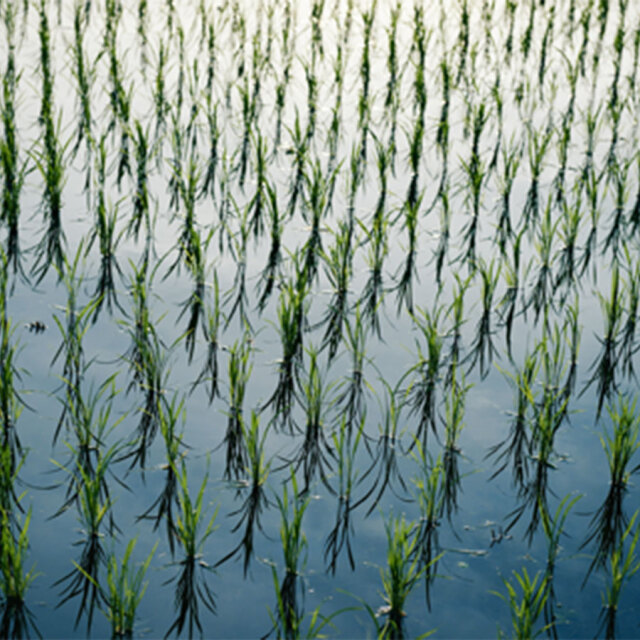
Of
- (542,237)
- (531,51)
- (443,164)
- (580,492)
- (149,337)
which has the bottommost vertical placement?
(580,492)

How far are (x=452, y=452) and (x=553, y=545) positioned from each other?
1.51ft

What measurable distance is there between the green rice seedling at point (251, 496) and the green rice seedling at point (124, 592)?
0.18 metres

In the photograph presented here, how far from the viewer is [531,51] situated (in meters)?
5.94

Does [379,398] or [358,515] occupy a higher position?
[379,398]

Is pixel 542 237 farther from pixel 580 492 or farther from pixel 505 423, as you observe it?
pixel 580 492

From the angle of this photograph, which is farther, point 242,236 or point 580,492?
point 242,236

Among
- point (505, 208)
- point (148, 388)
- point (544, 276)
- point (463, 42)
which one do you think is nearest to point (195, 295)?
point (148, 388)

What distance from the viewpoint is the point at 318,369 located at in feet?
9.76

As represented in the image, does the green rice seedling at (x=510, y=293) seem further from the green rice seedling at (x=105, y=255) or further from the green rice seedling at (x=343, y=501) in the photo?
the green rice seedling at (x=105, y=255)

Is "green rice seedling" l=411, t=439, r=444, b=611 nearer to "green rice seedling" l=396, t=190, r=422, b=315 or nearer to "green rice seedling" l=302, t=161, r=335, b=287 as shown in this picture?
"green rice seedling" l=396, t=190, r=422, b=315

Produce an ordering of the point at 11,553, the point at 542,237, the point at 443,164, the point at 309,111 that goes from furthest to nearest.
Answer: the point at 309,111, the point at 443,164, the point at 542,237, the point at 11,553

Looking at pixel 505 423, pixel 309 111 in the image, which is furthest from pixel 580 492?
pixel 309 111

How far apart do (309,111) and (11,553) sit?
3333 mm

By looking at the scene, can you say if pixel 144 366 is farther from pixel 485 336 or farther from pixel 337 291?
pixel 485 336
